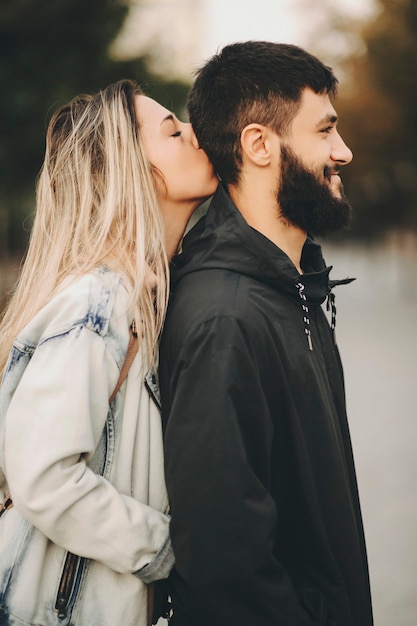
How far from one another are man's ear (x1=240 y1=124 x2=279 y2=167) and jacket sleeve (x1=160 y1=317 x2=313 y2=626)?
63 cm

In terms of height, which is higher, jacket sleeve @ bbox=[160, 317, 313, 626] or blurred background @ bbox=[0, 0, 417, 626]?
blurred background @ bbox=[0, 0, 417, 626]

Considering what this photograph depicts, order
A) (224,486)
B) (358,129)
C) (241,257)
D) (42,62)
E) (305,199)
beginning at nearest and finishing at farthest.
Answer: (224,486) → (241,257) → (305,199) → (42,62) → (358,129)

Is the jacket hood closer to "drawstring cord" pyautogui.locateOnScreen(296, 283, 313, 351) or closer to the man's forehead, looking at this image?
"drawstring cord" pyautogui.locateOnScreen(296, 283, 313, 351)

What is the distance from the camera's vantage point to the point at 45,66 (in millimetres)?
12906

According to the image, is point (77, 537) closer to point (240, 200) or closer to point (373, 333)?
point (240, 200)

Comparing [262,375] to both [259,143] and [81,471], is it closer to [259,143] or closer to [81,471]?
[81,471]

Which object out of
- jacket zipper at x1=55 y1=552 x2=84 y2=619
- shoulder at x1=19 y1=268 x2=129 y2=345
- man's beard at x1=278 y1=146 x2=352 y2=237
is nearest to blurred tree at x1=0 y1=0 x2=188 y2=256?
man's beard at x1=278 y1=146 x2=352 y2=237

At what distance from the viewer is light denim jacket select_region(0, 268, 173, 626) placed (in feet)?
7.08

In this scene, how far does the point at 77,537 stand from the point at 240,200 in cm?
117

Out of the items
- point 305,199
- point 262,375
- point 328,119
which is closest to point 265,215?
point 305,199

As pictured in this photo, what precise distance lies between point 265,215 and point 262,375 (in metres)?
0.60

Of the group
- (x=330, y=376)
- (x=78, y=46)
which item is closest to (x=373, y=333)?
(x=78, y=46)

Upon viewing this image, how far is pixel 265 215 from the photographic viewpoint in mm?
2582

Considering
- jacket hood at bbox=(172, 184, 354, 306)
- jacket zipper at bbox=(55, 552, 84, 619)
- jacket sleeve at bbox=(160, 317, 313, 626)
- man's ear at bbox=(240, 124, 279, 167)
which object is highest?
man's ear at bbox=(240, 124, 279, 167)
